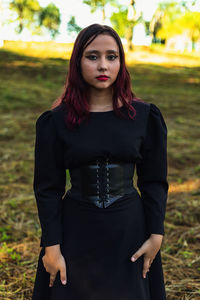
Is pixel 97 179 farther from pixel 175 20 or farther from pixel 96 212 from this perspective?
pixel 175 20

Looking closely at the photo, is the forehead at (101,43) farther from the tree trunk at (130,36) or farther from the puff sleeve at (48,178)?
the tree trunk at (130,36)

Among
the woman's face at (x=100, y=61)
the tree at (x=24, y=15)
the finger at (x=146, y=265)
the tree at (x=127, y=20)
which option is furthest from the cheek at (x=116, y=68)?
the tree at (x=24, y=15)

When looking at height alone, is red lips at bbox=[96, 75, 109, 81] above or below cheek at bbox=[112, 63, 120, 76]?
below

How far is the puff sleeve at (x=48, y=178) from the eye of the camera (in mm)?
1592

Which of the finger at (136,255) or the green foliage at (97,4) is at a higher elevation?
the green foliage at (97,4)

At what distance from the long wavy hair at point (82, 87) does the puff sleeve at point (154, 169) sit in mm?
147

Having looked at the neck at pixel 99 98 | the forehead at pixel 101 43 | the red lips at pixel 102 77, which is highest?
the forehead at pixel 101 43

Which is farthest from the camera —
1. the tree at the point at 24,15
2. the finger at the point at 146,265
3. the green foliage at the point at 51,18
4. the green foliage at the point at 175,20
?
the green foliage at the point at 51,18

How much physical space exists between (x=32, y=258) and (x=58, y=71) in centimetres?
1076

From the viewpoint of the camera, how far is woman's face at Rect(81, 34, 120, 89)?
1.55m

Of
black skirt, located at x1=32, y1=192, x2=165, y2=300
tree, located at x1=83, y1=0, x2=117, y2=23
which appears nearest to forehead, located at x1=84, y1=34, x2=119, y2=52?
black skirt, located at x1=32, y1=192, x2=165, y2=300

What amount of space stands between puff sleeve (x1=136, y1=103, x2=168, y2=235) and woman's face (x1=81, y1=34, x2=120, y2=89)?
322 millimetres

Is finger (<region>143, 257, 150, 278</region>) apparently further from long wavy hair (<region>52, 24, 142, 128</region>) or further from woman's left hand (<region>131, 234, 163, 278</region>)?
long wavy hair (<region>52, 24, 142, 128</region>)

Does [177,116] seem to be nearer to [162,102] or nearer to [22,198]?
[162,102]
